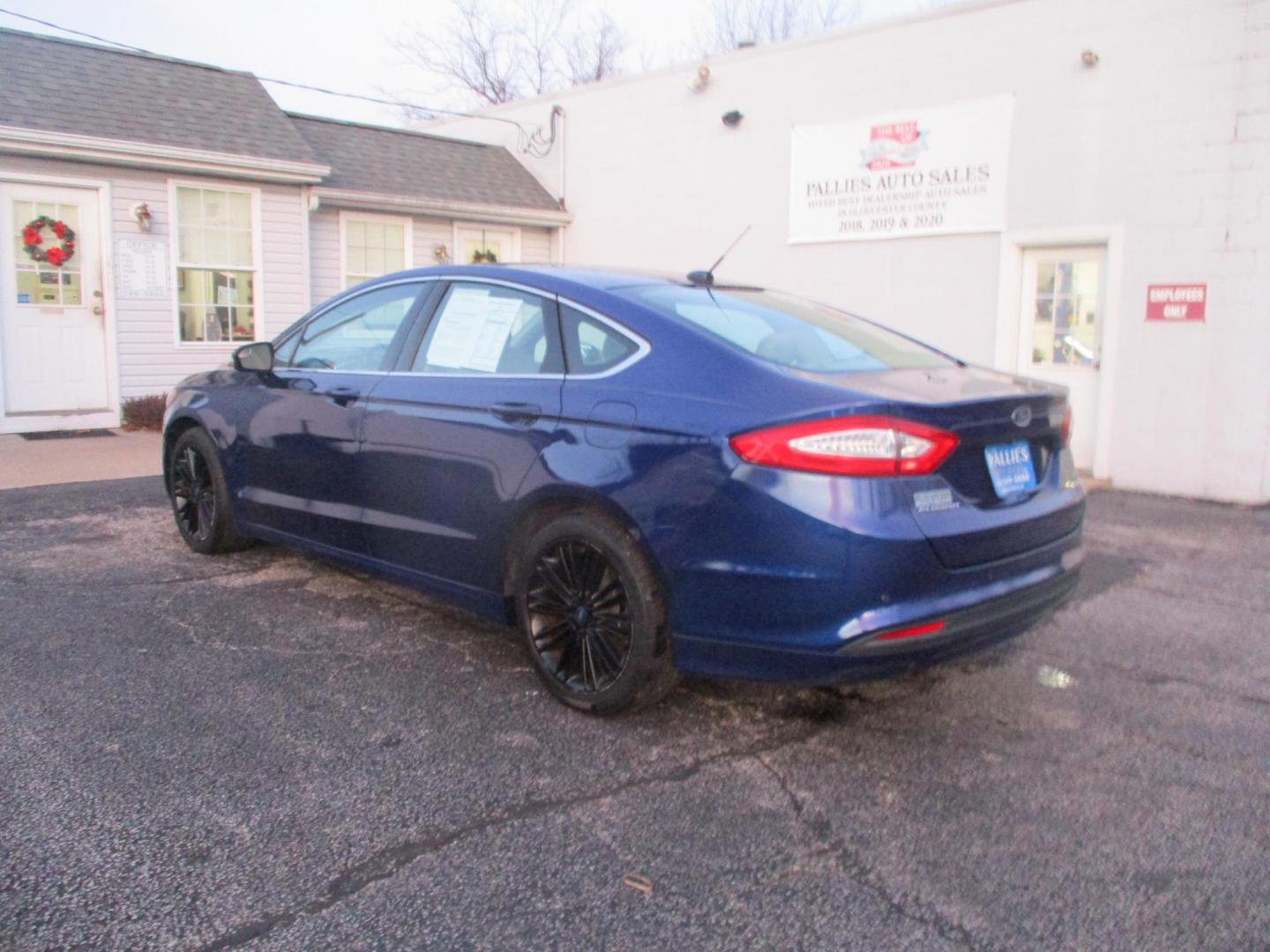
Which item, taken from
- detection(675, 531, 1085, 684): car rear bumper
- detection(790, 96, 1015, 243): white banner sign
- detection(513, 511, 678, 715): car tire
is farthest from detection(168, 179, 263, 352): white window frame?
detection(675, 531, 1085, 684): car rear bumper

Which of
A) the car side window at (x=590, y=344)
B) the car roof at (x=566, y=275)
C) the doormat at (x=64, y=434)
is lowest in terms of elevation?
the doormat at (x=64, y=434)

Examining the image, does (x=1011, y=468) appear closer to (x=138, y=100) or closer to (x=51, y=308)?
(x=51, y=308)

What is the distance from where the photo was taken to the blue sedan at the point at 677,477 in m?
2.90

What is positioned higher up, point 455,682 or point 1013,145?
point 1013,145

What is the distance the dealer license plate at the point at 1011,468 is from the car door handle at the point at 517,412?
1.47m

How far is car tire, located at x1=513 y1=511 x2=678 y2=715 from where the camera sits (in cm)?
323

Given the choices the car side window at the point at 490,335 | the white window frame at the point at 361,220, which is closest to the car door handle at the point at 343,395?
the car side window at the point at 490,335

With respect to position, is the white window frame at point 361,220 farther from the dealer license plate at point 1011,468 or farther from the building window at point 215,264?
the dealer license plate at point 1011,468

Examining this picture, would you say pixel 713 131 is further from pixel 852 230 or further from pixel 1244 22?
pixel 1244 22

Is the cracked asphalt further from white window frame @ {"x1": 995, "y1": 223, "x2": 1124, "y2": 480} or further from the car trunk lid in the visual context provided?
white window frame @ {"x1": 995, "y1": 223, "x2": 1124, "y2": 480}

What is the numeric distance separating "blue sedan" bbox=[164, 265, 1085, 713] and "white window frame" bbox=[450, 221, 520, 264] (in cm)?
949

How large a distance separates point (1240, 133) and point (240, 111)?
983 cm

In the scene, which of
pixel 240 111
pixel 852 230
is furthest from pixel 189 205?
pixel 852 230

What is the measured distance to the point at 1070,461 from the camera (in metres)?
3.75
